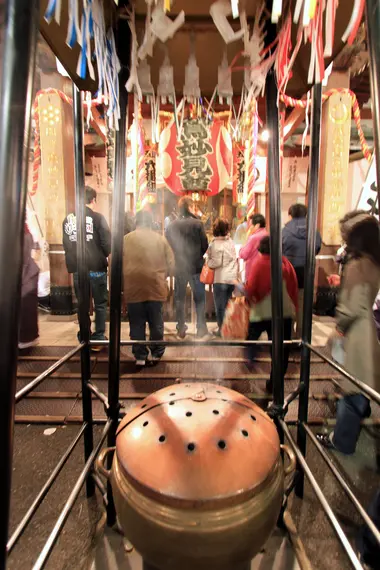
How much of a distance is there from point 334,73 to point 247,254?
4.72m

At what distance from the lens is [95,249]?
4.21m

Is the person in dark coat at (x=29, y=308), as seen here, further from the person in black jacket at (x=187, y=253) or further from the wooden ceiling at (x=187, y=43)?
the wooden ceiling at (x=187, y=43)

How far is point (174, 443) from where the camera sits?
1028mm

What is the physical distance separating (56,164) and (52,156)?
17cm

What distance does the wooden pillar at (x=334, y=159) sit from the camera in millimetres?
5758

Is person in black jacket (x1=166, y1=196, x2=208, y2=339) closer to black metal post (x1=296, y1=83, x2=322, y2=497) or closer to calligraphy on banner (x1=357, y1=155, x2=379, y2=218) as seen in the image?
calligraphy on banner (x1=357, y1=155, x2=379, y2=218)

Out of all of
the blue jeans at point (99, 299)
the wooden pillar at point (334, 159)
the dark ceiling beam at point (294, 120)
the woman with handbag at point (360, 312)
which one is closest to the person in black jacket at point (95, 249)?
the blue jeans at point (99, 299)

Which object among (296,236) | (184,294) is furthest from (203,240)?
(296,236)

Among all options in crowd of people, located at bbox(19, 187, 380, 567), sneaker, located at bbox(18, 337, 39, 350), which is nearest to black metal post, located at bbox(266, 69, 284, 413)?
crowd of people, located at bbox(19, 187, 380, 567)

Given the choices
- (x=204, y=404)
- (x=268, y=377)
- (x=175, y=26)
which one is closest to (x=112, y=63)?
(x=175, y=26)

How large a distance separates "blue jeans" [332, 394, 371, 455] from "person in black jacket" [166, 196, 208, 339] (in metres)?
2.63

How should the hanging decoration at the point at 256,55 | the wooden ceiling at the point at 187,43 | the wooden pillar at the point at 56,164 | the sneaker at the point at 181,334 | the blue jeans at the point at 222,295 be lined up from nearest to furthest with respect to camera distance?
the wooden ceiling at the point at 187,43 < the hanging decoration at the point at 256,55 < the blue jeans at the point at 222,295 < the sneaker at the point at 181,334 < the wooden pillar at the point at 56,164

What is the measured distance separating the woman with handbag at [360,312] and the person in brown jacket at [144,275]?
2.22m

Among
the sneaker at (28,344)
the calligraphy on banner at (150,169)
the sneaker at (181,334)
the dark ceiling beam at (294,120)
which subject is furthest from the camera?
the calligraphy on banner at (150,169)
